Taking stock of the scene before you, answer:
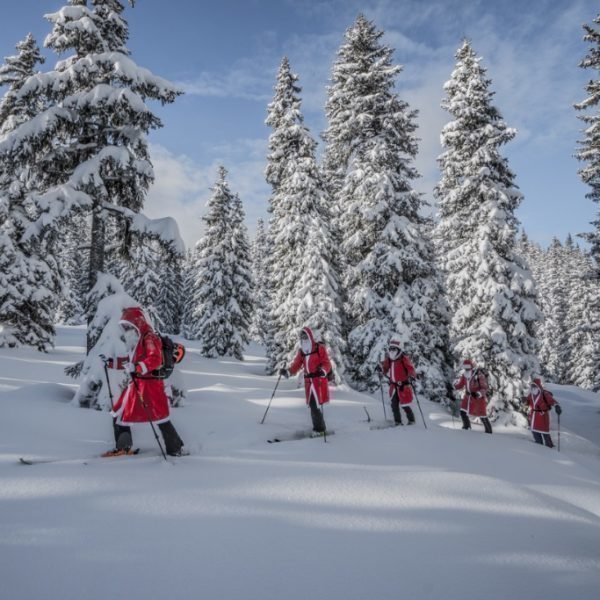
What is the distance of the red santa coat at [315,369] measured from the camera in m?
8.43

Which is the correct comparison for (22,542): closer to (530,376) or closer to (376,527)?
(376,527)

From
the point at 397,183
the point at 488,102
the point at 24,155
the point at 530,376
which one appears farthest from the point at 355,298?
the point at 24,155

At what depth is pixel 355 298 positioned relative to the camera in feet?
58.2

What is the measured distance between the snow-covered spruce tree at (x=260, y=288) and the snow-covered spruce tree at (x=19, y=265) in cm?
2863

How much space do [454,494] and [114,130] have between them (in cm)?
1085

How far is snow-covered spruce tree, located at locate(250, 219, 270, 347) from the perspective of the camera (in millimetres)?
49688

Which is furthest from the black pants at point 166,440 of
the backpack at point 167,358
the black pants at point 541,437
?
the black pants at point 541,437

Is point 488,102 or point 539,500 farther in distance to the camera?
point 488,102

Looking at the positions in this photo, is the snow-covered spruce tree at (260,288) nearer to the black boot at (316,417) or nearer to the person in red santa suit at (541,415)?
the person in red santa suit at (541,415)

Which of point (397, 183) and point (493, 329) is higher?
point (397, 183)

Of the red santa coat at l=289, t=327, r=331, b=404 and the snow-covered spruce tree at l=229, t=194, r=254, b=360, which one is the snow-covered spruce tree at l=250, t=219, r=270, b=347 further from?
the red santa coat at l=289, t=327, r=331, b=404

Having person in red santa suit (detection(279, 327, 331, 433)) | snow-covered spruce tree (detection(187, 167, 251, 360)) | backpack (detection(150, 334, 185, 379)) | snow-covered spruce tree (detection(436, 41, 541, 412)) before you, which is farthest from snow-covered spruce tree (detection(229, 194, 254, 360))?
backpack (detection(150, 334, 185, 379))

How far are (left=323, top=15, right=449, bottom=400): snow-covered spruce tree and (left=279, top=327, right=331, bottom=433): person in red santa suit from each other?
831cm

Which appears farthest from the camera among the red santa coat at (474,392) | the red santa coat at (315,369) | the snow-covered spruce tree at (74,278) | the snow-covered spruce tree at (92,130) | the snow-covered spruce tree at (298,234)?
the snow-covered spruce tree at (74,278)
